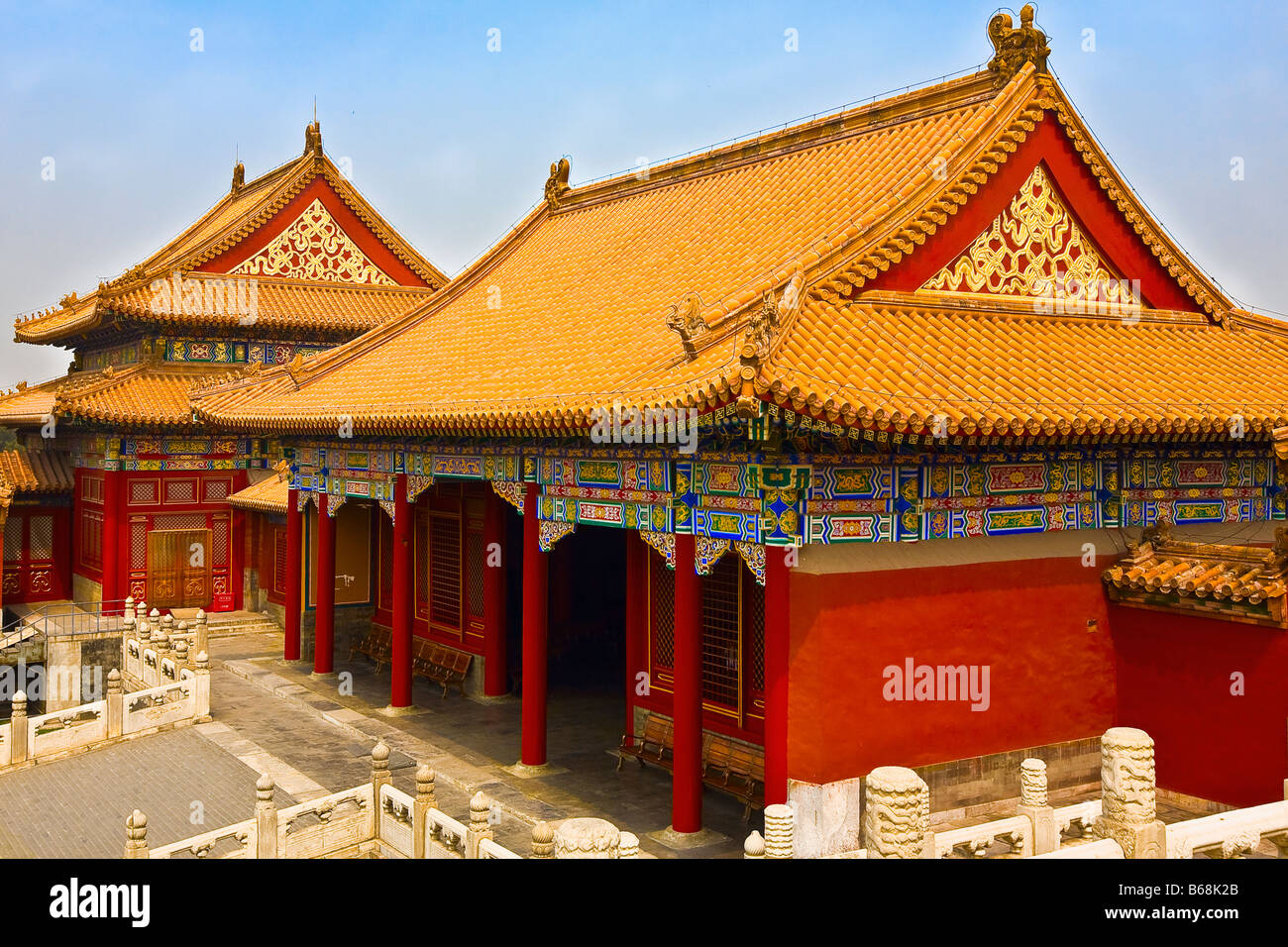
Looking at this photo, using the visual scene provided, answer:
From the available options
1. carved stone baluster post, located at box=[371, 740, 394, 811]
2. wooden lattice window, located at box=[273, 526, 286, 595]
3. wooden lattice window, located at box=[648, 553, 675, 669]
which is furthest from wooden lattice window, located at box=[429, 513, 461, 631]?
wooden lattice window, located at box=[273, 526, 286, 595]

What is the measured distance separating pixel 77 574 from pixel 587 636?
15.1m

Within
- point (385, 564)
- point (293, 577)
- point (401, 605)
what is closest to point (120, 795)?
point (401, 605)

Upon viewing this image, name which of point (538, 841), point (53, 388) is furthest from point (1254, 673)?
point (53, 388)

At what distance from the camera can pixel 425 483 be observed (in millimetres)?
17781

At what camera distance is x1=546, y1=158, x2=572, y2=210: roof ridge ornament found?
2283cm

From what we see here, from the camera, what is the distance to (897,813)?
29.4 feet

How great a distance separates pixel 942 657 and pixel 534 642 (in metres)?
5.27

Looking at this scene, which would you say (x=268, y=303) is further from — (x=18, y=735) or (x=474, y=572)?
(x=18, y=735)

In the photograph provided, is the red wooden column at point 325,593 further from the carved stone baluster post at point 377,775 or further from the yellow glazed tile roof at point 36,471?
the yellow glazed tile roof at point 36,471

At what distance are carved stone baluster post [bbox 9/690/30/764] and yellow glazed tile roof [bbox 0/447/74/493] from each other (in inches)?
486

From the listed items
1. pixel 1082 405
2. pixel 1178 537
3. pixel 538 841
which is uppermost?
pixel 1082 405

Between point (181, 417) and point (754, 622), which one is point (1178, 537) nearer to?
point (754, 622)

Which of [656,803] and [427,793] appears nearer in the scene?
[427,793]

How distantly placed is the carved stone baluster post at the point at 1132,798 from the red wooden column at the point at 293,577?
16.6 m
